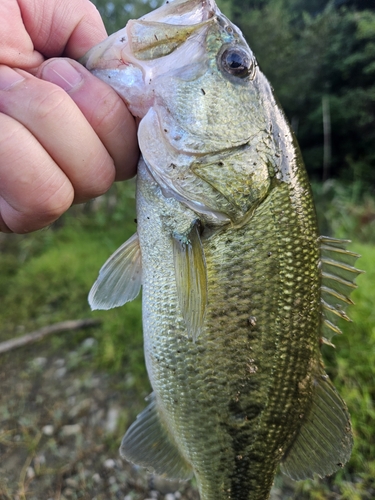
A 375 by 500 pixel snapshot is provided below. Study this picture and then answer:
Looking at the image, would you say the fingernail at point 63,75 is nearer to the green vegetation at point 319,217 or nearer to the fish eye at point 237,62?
the fish eye at point 237,62

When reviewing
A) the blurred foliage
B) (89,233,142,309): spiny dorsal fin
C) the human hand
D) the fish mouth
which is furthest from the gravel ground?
the blurred foliage

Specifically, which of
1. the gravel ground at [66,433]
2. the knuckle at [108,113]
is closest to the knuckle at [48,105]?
the knuckle at [108,113]

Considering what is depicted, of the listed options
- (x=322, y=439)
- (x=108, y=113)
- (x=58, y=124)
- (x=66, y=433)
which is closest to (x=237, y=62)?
(x=108, y=113)

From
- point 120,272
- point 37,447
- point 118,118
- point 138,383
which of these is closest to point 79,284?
point 138,383

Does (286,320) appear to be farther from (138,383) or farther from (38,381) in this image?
(38,381)

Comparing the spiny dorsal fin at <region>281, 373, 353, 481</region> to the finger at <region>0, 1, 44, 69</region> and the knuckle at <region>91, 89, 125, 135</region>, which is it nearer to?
the knuckle at <region>91, 89, 125, 135</region>
